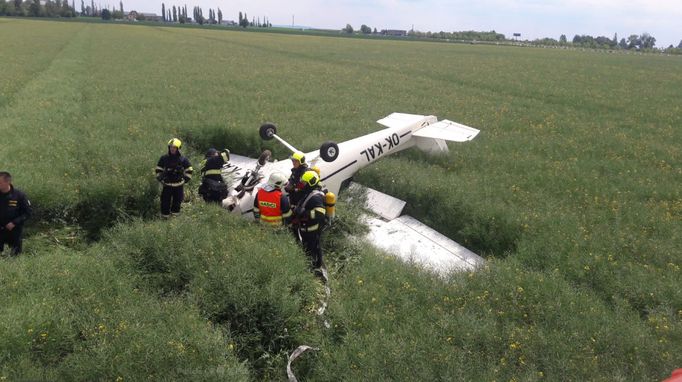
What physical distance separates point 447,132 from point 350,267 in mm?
6304

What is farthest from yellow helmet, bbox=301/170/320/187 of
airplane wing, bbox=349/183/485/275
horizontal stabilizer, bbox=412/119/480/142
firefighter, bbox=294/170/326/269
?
horizontal stabilizer, bbox=412/119/480/142

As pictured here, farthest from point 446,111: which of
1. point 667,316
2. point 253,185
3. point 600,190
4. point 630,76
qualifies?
point 630,76

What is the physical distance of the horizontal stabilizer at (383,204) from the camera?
33.5 feet

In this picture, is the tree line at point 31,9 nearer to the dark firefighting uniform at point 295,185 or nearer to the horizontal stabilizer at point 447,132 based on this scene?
the horizontal stabilizer at point 447,132

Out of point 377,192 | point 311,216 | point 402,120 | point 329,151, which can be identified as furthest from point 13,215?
point 402,120

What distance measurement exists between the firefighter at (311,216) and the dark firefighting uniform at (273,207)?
7.6 inches

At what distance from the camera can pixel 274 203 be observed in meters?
7.87

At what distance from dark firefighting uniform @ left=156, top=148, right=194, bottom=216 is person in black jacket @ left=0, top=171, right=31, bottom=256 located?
2437mm

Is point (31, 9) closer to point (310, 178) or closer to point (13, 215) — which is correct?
point (13, 215)

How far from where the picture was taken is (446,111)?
19047 mm

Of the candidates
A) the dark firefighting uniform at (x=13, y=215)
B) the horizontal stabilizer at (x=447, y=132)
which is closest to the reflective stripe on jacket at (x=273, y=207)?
the dark firefighting uniform at (x=13, y=215)

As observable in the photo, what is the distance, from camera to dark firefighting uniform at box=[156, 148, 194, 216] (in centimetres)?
925

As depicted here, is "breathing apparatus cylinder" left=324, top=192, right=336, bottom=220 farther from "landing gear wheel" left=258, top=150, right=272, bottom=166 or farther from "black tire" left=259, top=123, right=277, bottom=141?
"black tire" left=259, top=123, right=277, bottom=141

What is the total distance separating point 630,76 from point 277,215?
36.2m
